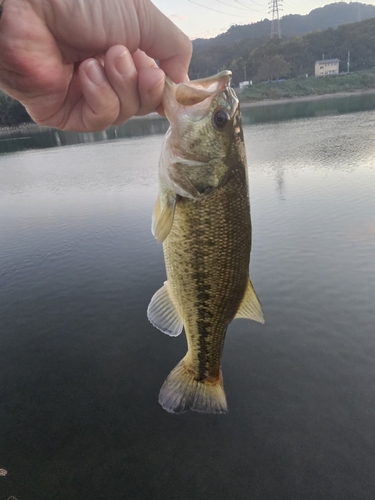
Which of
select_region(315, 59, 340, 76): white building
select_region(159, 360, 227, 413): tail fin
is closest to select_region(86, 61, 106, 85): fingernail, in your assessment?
select_region(159, 360, 227, 413): tail fin

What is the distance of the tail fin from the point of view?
2.83 m

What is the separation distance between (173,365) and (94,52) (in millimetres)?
8057

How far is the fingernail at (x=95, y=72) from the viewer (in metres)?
2.34

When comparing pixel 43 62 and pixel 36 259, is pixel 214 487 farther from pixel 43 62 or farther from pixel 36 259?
pixel 36 259

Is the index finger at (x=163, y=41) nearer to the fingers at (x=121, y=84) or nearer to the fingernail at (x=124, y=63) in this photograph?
the fingers at (x=121, y=84)

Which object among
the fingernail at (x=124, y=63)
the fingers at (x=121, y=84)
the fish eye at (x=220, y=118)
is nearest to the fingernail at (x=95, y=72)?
the fingers at (x=121, y=84)

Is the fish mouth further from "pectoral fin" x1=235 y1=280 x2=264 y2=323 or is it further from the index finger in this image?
"pectoral fin" x1=235 y1=280 x2=264 y2=323

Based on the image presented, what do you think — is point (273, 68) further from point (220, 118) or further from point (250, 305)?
point (250, 305)

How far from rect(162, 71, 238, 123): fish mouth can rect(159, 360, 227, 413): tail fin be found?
2107 millimetres

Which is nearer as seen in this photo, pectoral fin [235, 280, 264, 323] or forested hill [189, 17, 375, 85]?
pectoral fin [235, 280, 264, 323]

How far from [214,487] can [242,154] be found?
6409mm

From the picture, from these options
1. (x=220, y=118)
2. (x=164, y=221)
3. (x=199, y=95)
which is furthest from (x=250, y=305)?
(x=199, y=95)

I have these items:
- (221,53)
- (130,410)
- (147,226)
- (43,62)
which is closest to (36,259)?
(147,226)

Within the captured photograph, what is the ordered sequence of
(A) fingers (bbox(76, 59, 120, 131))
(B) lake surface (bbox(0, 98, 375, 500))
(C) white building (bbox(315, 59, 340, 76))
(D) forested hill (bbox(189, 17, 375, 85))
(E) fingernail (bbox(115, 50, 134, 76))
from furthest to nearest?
1. (C) white building (bbox(315, 59, 340, 76))
2. (D) forested hill (bbox(189, 17, 375, 85))
3. (B) lake surface (bbox(0, 98, 375, 500))
4. (A) fingers (bbox(76, 59, 120, 131))
5. (E) fingernail (bbox(115, 50, 134, 76))
